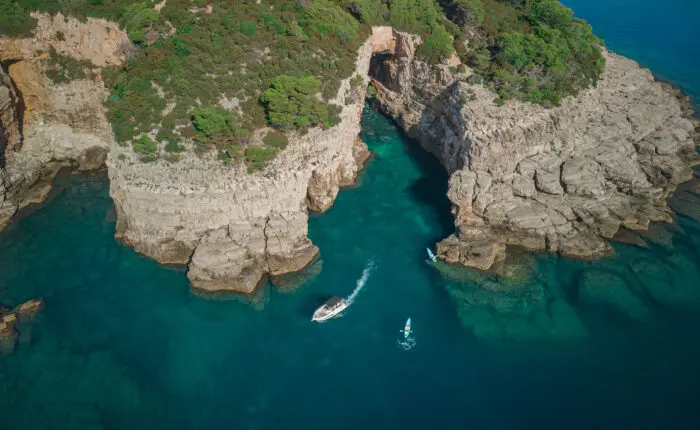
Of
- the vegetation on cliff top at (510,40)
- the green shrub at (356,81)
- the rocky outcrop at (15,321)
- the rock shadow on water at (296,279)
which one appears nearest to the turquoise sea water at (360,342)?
the rock shadow on water at (296,279)

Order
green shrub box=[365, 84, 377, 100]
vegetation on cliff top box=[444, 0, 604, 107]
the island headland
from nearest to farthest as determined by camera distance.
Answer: the island headland
vegetation on cliff top box=[444, 0, 604, 107]
green shrub box=[365, 84, 377, 100]

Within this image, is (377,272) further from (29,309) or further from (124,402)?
(29,309)

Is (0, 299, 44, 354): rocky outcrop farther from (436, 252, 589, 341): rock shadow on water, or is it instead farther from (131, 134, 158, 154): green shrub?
(436, 252, 589, 341): rock shadow on water

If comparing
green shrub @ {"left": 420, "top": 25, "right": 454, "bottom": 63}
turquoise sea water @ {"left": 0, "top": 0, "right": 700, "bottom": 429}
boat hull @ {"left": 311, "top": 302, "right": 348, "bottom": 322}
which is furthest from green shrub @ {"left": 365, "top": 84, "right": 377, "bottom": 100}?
boat hull @ {"left": 311, "top": 302, "right": 348, "bottom": 322}

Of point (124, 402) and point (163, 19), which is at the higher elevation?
point (163, 19)

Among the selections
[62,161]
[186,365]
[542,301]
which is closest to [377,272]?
[542,301]

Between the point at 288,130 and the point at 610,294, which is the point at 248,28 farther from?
the point at 610,294

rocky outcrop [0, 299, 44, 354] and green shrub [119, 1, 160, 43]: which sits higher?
green shrub [119, 1, 160, 43]
